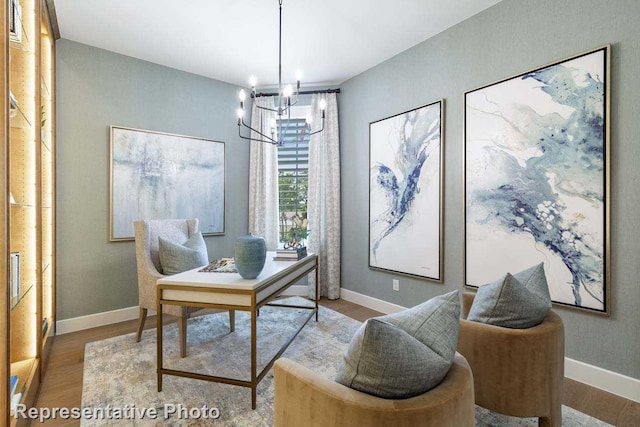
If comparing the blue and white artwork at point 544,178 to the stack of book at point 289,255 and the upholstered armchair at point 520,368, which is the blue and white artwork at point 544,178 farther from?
the stack of book at point 289,255

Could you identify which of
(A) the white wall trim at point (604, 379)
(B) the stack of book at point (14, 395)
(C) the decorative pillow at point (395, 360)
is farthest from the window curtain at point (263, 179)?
(C) the decorative pillow at point (395, 360)

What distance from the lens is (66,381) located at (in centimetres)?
217

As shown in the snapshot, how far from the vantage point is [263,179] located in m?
4.30

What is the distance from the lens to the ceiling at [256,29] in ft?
8.53

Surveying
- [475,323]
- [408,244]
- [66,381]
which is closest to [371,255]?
[408,244]

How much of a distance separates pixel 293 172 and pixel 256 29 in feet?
6.10

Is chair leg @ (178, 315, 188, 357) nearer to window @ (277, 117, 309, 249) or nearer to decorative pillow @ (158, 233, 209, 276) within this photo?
decorative pillow @ (158, 233, 209, 276)

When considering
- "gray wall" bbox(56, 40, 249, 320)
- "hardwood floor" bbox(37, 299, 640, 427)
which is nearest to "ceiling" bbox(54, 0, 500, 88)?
"gray wall" bbox(56, 40, 249, 320)

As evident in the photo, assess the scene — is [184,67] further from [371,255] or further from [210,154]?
[371,255]

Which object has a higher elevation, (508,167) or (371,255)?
(508,167)

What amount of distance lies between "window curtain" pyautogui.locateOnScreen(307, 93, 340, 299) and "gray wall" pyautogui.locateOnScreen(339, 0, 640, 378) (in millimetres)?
146

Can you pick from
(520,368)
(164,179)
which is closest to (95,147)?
(164,179)

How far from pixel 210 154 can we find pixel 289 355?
262cm

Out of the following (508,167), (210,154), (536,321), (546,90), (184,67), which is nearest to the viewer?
(536,321)
